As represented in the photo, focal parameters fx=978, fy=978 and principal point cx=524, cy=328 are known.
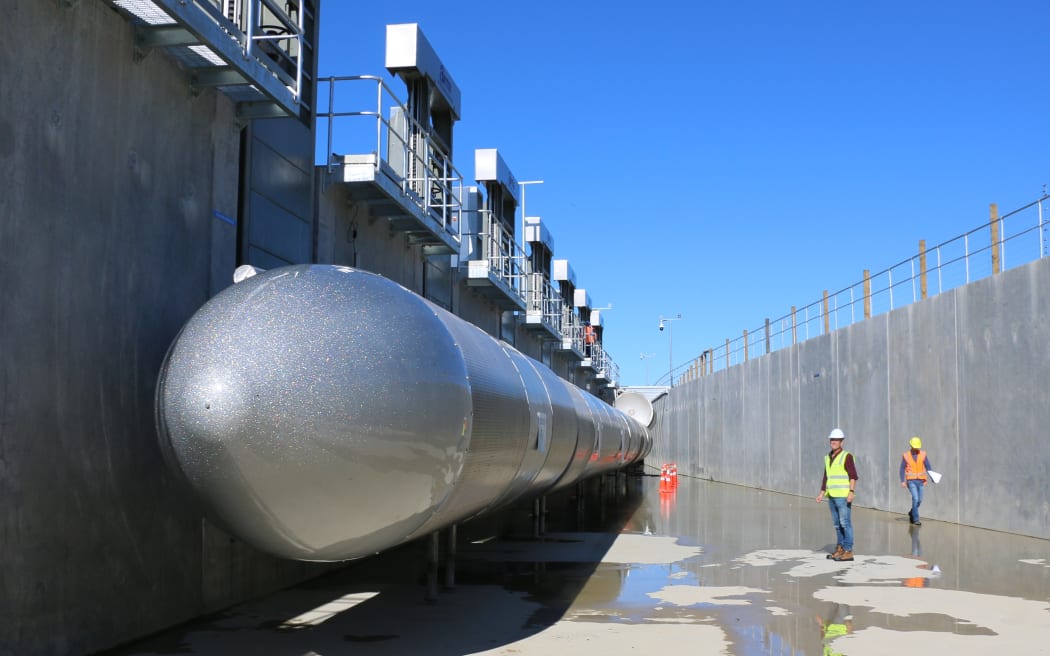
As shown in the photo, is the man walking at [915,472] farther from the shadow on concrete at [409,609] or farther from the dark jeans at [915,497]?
the shadow on concrete at [409,609]

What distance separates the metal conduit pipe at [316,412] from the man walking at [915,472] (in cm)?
1331

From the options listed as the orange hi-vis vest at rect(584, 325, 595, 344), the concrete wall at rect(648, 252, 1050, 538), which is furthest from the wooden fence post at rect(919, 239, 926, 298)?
the orange hi-vis vest at rect(584, 325, 595, 344)

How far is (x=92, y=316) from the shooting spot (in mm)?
6543

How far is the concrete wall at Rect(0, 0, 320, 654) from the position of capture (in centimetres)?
584

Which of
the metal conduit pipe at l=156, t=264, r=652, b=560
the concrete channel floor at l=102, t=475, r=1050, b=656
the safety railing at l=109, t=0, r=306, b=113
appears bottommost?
the concrete channel floor at l=102, t=475, r=1050, b=656

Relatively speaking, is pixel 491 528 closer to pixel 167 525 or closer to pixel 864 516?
pixel 864 516

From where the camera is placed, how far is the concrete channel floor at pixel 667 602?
7.21 m

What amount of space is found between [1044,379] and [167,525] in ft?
43.8

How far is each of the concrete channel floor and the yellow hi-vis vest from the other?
0.90 meters

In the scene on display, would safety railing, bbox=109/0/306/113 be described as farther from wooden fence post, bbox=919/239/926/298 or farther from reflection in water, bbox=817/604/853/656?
wooden fence post, bbox=919/239/926/298

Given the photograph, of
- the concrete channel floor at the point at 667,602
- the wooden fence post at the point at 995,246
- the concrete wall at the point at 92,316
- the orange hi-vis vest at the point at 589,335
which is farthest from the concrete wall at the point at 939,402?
the orange hi-vis vest at the point at 589,335

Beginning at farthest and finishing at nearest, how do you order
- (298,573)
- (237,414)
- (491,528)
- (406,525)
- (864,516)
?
(864,516) < (491,528) < (298,573) < (406,525) < (237,414)

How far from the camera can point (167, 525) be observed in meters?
7.38

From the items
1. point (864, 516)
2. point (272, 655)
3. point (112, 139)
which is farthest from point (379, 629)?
point (864, 516)
